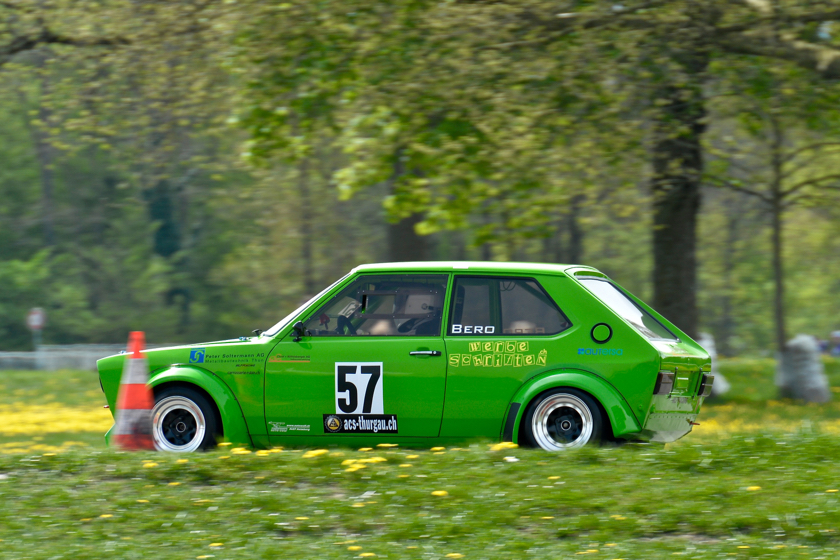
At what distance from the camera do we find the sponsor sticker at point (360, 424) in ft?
21.8

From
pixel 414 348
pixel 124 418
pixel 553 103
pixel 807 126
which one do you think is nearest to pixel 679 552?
pixel 414 348

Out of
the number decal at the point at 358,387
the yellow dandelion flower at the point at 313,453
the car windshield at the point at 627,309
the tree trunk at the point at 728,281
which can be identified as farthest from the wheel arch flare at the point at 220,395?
the tree trunk at the point at 728,281

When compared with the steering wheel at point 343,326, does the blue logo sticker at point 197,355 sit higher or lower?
lower

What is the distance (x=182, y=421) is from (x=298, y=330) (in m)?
1.08

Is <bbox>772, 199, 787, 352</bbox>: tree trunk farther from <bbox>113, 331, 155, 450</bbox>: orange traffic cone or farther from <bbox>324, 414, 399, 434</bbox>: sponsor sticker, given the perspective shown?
<bbox>113, 331, 155, 450</bbox>: orange traffic cone

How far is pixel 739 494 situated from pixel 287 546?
243 centimetres

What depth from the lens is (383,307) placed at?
6.85m

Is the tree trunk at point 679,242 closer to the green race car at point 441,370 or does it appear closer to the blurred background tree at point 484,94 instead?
the blurred background tree at point 484,94

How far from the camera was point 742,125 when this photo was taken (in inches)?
573

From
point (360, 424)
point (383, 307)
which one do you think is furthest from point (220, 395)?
point (383, 307)

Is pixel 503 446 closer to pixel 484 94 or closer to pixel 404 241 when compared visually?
pixel 484 94

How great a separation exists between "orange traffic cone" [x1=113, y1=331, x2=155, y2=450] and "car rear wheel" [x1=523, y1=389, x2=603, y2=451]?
2654 mm

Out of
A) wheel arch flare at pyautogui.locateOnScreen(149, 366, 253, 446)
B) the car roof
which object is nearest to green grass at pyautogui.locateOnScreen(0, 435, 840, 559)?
wheel arch flare at pyautogui.locateOnScreen(149, 366, 253, 446)

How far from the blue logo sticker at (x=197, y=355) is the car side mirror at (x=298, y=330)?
0.68 metres
